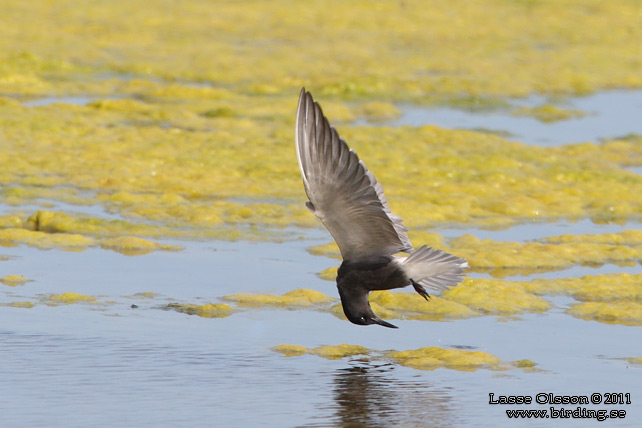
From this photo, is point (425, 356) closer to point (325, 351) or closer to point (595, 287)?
point (325, 351)

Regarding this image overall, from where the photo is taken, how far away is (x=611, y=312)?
763cm

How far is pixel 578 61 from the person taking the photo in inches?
730

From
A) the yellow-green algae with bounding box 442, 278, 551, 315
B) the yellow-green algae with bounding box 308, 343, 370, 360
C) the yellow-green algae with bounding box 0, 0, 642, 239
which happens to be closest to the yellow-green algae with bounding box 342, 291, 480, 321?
the yellow-green algae with bounding box 442, 278, 551, 315

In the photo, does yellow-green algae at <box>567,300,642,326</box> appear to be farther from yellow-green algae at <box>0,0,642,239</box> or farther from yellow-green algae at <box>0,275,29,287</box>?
yellow-green algae at <box>0,275,29,287</box>

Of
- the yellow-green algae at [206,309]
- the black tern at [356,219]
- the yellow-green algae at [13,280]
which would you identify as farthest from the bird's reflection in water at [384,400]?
the yellow-green algae at [13,280]

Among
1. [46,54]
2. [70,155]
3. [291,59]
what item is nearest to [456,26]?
[291,59]

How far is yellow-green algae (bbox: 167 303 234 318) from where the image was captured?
7.44 m

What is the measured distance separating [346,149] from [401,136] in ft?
23.7

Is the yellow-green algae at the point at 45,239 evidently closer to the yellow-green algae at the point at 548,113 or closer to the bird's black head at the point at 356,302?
the bird's black head at the point at 356,302

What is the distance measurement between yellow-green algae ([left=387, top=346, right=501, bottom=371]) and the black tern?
0.56 metres

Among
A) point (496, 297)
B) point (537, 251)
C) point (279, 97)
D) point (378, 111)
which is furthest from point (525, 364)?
point (279, 97)

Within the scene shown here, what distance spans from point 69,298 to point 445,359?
2.31 m

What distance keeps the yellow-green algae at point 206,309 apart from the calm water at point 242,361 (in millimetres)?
86

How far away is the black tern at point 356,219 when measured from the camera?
19.5 ft
